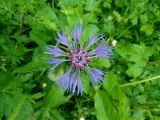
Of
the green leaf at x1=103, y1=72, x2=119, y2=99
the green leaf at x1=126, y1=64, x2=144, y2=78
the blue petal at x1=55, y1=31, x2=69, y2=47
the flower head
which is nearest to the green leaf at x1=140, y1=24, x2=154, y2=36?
the green leaf at x1=126, y1=64, x2=144, y2=78

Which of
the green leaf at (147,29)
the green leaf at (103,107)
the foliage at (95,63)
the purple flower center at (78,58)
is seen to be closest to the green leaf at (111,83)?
the foliage at (95,63)

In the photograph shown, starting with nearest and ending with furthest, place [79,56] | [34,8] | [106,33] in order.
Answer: [79,56]
[34,8]
[106,33]

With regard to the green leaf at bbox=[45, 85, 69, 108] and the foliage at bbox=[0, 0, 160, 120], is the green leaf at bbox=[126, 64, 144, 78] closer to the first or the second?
the foliage at bbox=[0, 0, 160, 120]

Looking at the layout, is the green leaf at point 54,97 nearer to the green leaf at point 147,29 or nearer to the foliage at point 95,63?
the foliage at point 95,63

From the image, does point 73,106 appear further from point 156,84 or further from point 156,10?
point 156,10

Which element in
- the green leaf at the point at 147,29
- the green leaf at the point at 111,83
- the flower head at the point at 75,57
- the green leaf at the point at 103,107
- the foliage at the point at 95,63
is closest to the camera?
the flower head at the point at 75,57

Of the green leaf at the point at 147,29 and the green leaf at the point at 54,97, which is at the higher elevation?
the green leaf at the point at 147,29

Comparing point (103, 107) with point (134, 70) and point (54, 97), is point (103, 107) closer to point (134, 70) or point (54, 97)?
point (54, 97)

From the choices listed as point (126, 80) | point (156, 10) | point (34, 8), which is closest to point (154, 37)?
point (156, 10)
